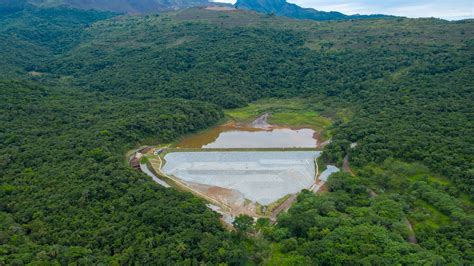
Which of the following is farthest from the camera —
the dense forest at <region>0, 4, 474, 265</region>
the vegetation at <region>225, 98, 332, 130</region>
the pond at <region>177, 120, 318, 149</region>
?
the vegetation at <region>225, 98, 332, 130</region>

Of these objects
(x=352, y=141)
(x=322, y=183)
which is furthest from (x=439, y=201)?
(x=352, y=141)

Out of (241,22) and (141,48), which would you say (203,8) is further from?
(141,48)

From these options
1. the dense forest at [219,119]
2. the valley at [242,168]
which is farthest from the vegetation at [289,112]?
the valley at [242,168]

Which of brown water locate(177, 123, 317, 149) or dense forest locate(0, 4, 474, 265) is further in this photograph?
brown water locate(177, 123, 317, 149)

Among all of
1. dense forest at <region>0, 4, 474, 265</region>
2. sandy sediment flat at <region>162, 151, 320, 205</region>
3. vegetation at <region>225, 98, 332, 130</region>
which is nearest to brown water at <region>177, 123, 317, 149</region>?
vegetation at <region>225, 98, 332, 130</region>

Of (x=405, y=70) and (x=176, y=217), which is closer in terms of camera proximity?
(x=176, y=217)

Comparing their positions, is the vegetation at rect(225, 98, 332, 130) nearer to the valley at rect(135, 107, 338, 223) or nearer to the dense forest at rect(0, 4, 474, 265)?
the dense forest at rect(0, 4, 474, 265)

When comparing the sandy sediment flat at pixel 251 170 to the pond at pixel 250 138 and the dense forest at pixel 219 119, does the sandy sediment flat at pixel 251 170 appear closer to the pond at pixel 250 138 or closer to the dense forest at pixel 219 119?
the dense forest at pixel 219 119
